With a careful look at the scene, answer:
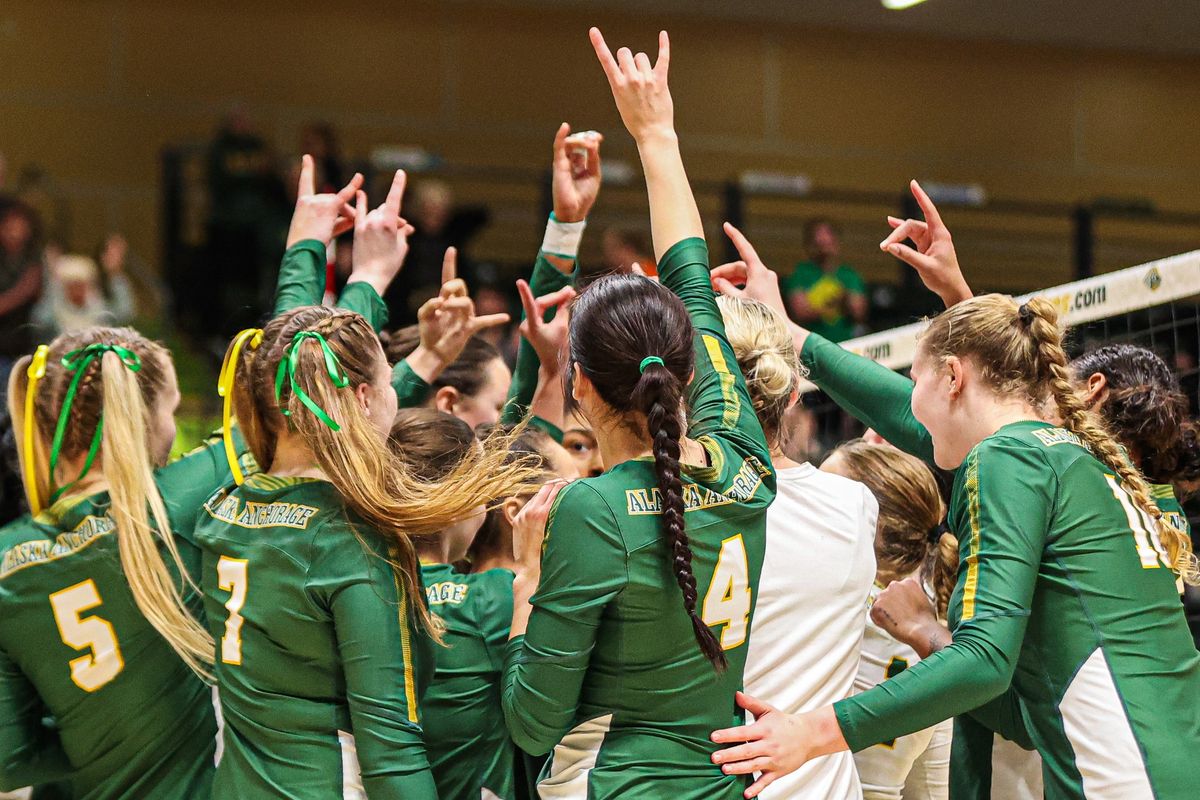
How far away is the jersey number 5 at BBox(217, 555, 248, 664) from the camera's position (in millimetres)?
2363

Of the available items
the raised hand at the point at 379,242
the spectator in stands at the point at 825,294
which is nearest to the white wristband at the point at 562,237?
the raised hand at the point at 379,242

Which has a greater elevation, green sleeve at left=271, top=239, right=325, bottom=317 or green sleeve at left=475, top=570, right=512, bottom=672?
green sleeve at left=271, top=239, right=325, bottom=317

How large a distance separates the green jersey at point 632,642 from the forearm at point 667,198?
1.49ft

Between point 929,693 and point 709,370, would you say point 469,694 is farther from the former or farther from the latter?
point 929,693

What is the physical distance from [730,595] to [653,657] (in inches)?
6.9

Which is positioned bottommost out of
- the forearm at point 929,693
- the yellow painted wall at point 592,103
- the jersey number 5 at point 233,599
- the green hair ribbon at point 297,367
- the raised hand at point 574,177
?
the forearm at point 929,693

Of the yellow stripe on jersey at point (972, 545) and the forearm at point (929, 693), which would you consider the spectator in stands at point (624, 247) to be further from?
the forearm at point (929, 693)

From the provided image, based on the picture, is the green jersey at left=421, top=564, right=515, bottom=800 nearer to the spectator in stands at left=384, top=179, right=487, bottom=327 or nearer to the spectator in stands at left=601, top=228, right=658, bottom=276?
the spectator in stands at left=384, top=179, right=487, bottom=327

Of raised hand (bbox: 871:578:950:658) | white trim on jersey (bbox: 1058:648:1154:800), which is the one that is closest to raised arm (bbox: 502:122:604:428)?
raised hand (bbox: 871:578:950:658)

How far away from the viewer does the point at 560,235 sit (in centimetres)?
338

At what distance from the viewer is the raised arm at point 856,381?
9.14ft

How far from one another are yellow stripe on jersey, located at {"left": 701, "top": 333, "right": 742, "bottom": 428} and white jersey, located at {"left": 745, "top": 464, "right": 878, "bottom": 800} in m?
0.25

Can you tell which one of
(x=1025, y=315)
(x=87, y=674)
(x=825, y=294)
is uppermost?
→ (x=825, y=294)

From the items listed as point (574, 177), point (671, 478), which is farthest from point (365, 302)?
point (671, 478)
